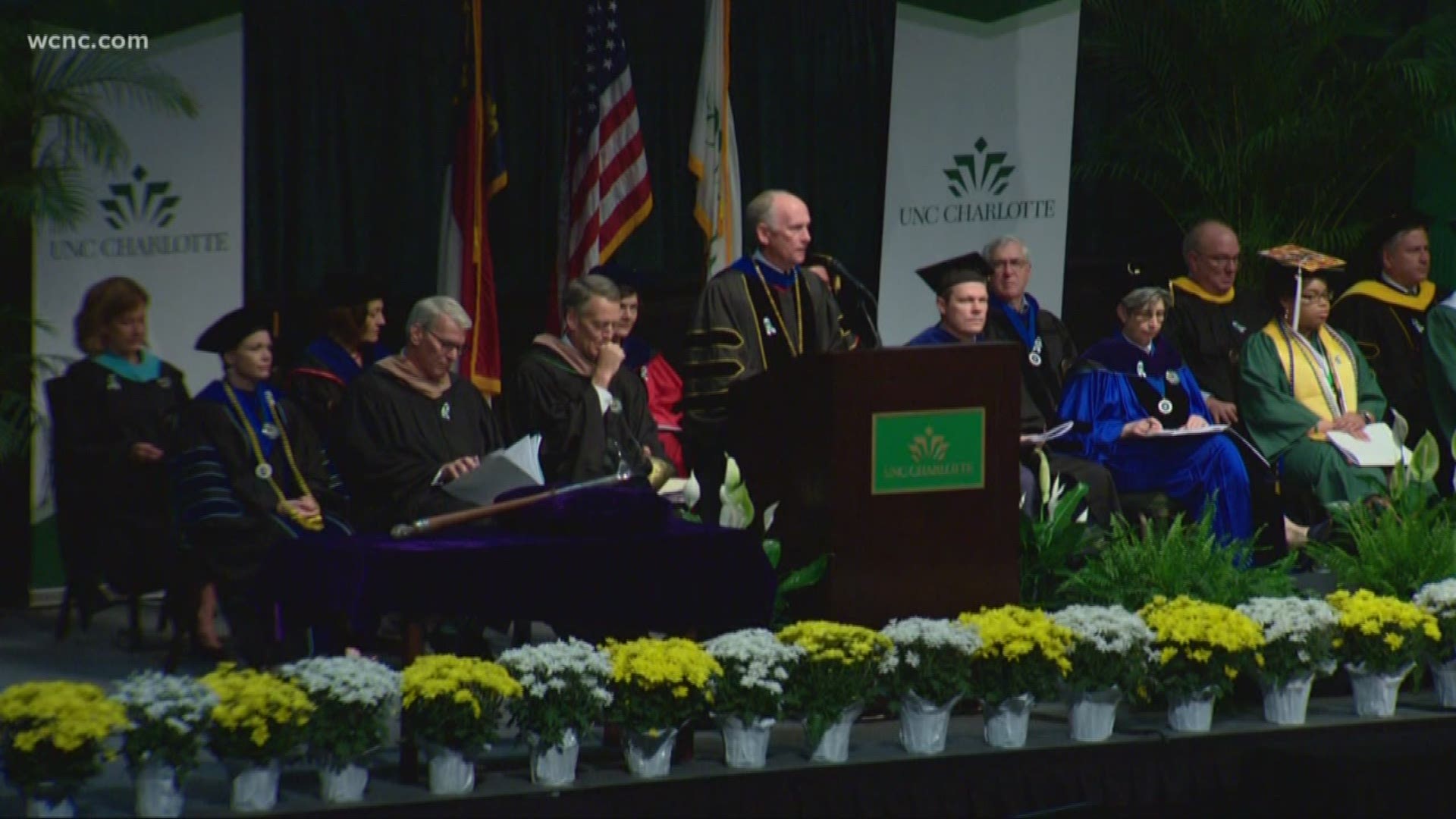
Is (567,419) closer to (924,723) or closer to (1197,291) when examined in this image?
(924,723)

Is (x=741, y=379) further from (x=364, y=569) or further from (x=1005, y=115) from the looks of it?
(x=1005, y=115)

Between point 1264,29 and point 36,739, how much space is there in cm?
739

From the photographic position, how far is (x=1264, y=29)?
10297 millimetres

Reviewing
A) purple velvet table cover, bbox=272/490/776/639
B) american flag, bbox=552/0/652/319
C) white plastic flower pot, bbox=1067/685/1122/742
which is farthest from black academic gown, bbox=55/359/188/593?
white plastic flower pot, bbox=1067/685/1122/742

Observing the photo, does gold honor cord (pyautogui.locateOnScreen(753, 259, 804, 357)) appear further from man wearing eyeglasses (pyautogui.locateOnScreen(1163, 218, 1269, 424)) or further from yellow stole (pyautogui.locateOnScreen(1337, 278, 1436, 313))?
yellow stole (pyautogui.locateOnScreen(1337, 278, 1436, 313))

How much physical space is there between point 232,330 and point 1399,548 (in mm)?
4154

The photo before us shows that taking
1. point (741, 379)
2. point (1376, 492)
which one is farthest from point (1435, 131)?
point (741, 379)

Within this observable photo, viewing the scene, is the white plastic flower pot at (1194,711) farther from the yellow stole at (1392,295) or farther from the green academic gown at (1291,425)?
the yellow stole at (1392,295)

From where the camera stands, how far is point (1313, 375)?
934 centimetres

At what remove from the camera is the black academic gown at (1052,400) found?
8.51 metres

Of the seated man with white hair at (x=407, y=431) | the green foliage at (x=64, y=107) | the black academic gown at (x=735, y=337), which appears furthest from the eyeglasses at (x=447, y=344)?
the green foliage at (x=64, y=107)

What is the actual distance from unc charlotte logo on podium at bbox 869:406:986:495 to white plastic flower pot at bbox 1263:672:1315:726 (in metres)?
1.11

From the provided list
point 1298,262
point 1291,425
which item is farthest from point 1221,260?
point 1291,425

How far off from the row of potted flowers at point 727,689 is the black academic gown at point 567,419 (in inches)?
76.5
